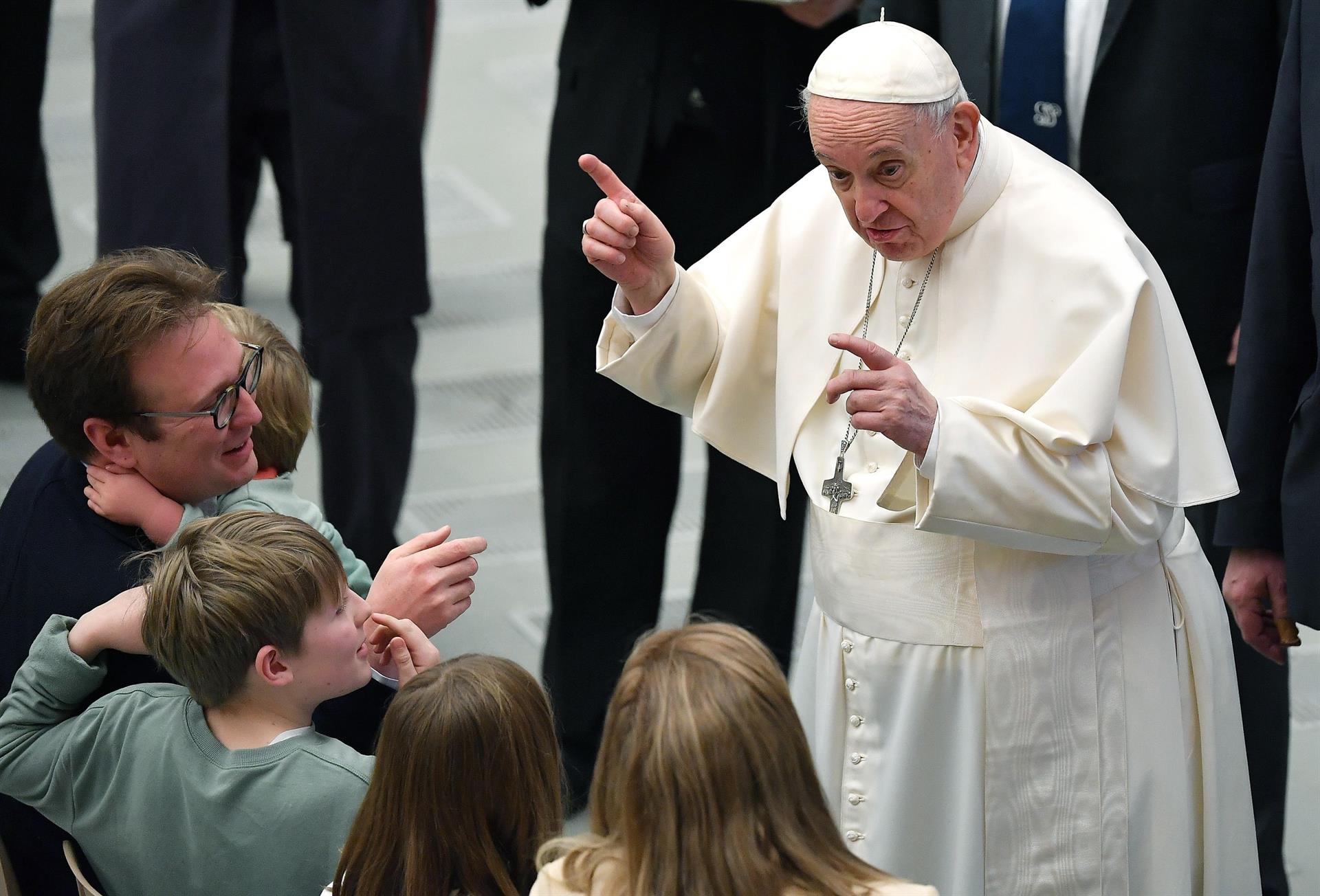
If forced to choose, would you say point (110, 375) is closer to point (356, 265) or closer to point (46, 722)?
point (46, 722)

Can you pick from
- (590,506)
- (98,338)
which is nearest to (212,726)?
(98,338)

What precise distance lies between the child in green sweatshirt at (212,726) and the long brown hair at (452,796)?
19 cm

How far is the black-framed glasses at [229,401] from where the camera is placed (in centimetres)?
273

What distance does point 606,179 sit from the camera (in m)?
2.74

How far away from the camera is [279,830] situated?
2.38 metres

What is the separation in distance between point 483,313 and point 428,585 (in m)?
4.25

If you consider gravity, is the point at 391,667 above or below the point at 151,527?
Result: below

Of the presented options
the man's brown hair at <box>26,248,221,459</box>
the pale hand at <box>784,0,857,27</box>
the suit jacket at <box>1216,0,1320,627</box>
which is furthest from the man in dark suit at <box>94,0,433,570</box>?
the suit jacket at <box>1216,0,1320,627</box>

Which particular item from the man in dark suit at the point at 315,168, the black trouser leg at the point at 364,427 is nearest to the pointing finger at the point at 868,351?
the man in dark suit at the point at 315,168

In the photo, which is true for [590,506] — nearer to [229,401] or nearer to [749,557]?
[749,557]

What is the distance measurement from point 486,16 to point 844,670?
7.55 metres

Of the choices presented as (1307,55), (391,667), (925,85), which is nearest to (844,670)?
(391,667)

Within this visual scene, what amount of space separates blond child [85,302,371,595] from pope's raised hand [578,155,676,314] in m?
0.56

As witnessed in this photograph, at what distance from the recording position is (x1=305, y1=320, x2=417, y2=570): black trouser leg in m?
4.73
